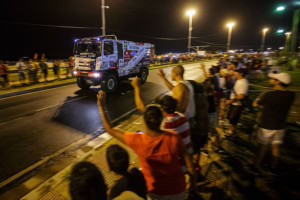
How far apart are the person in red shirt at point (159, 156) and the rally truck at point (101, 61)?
26.7ft

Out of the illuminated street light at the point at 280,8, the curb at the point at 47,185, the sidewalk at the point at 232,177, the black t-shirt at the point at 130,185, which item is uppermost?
the illuminated street light at the point at 280,8

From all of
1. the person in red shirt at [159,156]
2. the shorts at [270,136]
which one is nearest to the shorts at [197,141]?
the shorts at [270,136]

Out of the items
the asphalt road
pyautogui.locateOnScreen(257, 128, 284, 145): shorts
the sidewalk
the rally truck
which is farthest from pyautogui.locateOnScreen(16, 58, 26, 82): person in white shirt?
pyautogui.locateOnScreen(257, 128, 284, 145): shorts

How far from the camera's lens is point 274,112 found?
2842 mm

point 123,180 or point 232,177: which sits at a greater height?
point 123,180

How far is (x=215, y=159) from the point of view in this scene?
3.60 m

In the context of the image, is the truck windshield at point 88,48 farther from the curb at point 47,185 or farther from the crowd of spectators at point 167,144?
the crowd of spectators at point 167,144

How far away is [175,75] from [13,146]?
431cm

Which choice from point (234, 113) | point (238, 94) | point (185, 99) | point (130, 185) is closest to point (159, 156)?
point (130, 185)

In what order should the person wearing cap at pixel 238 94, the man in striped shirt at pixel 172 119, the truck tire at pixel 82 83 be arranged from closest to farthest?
the man in striped shirt at pixel 172 119
the person wearing cap at pixel 238 94
the truck tire at pixel 82 83

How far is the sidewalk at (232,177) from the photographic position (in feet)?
9.02

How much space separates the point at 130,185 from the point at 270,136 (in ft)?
8.69

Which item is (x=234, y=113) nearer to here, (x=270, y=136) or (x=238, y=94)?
(x=238, y=94)

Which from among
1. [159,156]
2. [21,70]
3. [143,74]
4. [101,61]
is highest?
[101,61]
